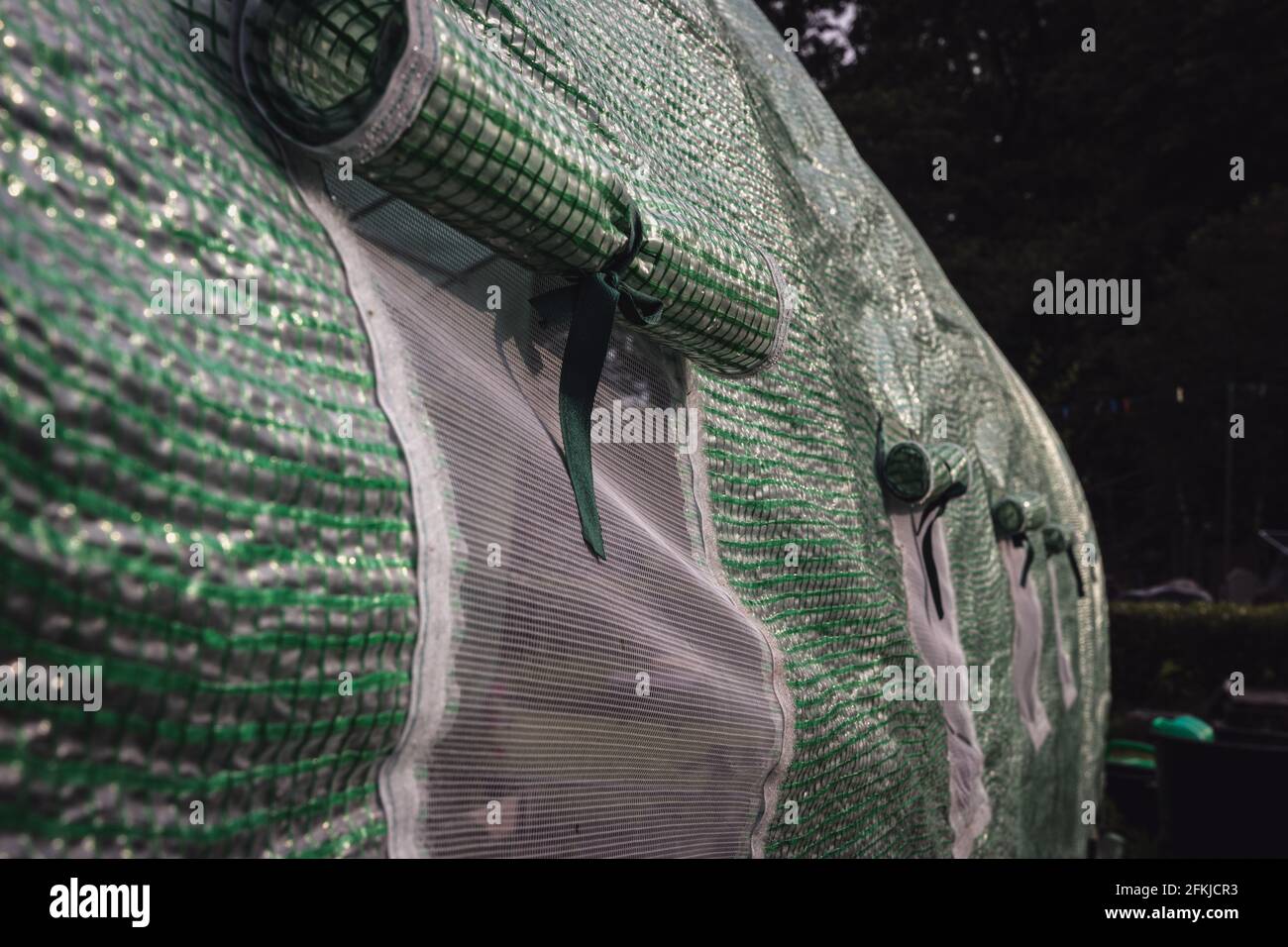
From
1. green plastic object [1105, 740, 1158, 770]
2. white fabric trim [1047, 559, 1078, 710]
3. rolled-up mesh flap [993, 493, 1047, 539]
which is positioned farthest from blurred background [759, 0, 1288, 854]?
rolled-up mesh flap [993, 493, 1047, 539]

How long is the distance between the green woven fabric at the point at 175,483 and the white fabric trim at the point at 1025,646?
2181 millimetres

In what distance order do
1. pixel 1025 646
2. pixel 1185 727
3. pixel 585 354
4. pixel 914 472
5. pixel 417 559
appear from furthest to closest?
1. pixel 1185 727
2. pixel 1025 646
3. pixel 914 472
4. pixel 585 354
5. pixel 417 559

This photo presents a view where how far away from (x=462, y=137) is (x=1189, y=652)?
11599mm

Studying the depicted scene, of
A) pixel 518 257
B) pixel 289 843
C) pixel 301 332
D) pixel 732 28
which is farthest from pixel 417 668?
pixel 732 28

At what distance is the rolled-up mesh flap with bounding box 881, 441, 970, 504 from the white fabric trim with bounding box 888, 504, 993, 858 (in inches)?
1.6

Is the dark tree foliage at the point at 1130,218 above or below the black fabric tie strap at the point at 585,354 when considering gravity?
above

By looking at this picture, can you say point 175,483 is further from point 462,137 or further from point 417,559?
point 462,137

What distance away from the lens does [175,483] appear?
67cm

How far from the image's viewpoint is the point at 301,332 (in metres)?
0.79

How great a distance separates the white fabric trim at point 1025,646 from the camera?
9.21ft

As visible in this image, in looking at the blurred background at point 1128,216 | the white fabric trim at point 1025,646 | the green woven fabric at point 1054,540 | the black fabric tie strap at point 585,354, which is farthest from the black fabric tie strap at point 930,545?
the blurred background at point 1128,216

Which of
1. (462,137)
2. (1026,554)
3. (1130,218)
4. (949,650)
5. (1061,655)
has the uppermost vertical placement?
(1130,218)

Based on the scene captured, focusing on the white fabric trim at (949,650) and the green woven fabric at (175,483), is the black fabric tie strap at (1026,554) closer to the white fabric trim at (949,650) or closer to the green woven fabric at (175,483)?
the white fabric trim at (949,650)

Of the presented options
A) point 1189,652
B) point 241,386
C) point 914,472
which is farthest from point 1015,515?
point 1189,652
